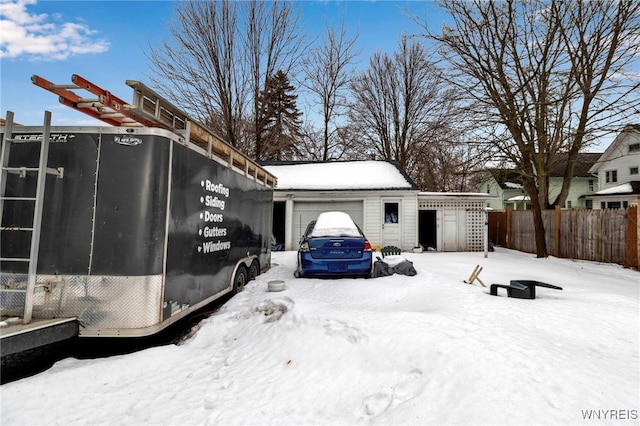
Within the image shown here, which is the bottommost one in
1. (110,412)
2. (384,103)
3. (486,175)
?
(110,412)

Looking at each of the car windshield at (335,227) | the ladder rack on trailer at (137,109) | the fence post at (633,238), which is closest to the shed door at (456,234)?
the fence post at (633,238)

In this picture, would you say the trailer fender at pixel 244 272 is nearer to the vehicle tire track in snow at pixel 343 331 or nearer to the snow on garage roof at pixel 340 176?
the vehicle tire track in snow at pixel 343 331

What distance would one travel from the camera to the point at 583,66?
11883 mm

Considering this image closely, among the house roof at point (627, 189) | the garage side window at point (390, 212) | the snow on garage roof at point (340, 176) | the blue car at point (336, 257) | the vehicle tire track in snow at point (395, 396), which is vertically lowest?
the vehicle tire track in snow at point (395, 396)

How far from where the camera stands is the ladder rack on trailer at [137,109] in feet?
10.8

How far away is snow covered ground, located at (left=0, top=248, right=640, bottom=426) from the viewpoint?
8.20ft

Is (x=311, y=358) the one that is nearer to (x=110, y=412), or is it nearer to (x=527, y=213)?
(x=110, y=412)

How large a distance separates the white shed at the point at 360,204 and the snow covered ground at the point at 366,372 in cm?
985

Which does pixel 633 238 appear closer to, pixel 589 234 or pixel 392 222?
pixel 589 234

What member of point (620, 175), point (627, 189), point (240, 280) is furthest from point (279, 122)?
point (620, 175)

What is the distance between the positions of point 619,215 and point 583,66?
600cm

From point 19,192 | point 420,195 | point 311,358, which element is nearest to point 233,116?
point 420,195

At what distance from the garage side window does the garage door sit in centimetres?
125

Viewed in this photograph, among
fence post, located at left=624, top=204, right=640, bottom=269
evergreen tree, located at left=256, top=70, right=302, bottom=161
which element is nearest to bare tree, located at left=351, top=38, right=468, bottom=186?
evergreen tree, located at left=256, top=70, right=302, bottom=161
